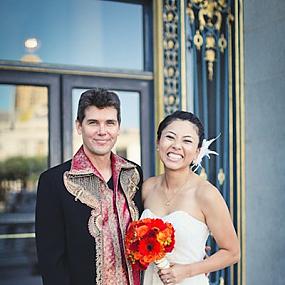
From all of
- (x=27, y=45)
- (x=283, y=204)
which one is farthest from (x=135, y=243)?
(x=27, y=45)

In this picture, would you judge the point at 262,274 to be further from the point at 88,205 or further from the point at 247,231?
the point at 88,205

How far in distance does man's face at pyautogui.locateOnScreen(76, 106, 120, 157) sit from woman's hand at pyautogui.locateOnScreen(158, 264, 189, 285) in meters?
0.58

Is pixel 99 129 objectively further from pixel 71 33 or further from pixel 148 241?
pixel 71 33

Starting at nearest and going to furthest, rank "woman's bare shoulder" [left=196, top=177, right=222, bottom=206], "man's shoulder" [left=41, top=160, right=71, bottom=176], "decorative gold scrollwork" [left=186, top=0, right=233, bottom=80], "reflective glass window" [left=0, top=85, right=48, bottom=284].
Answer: "man's shoulder" [left=41, top=160, right=71, bottom=176] → "woman's bare shoulder" [left=196, top=177, right=222, bottom=206] → "decorative gold scrollwork" [left=186, top=0, right=233, bottom=80] → "reflective glass window" [left=0, top=85, right=48, bottom=284]

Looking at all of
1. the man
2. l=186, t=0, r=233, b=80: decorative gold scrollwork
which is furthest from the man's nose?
l=186, t=0, r=233, b=80: decorative gold scrollwork

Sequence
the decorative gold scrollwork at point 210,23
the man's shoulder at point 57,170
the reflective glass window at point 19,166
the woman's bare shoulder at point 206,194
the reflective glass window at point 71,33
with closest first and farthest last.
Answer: the man's shoulder at point 57,170 < the woman's bare shoulder at point 206,194 < the decorative gold scrollwork at point 210,23 < the reflective glass window at point 71,33 < the reflective glass window at point 19,166

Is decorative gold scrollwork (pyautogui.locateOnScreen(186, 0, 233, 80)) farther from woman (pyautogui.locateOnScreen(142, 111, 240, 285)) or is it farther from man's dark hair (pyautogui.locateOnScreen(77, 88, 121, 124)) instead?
man's dark hair (pyautogui.locateOnScreen(77, 88, 121, 124))

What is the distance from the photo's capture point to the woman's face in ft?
7.48

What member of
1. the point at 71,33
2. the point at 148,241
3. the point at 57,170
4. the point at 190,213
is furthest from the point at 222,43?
the point at 148,241

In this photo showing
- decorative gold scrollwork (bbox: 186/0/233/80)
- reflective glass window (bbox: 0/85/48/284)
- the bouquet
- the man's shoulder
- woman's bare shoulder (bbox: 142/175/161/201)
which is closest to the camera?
the bouquet

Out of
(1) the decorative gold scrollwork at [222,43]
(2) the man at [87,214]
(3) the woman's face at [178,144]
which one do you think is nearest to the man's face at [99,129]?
(2) the man at [87,214]

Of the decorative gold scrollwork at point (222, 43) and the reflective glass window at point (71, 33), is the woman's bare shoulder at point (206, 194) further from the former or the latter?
the reflective glass window at point (71, 33)

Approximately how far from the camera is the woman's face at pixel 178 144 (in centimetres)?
228

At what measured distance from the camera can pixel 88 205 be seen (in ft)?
7.09
